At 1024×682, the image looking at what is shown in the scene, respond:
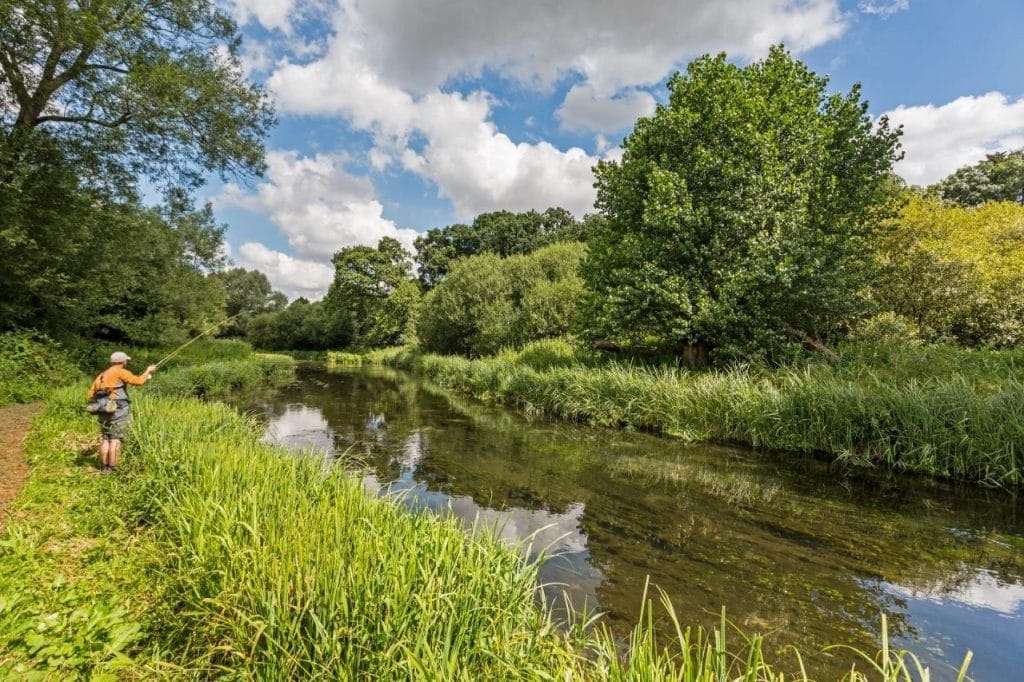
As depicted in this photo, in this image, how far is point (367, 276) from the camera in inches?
2228

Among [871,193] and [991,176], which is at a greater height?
[991,176]

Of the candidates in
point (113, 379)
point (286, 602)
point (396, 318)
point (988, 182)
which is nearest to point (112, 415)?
point (113, 379)

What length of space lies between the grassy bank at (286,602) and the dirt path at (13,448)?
4.42 feet

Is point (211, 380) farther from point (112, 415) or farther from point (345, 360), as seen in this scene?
point (345, 360)

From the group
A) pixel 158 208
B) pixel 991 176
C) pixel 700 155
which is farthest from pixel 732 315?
pixel 991 176

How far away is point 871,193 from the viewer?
49.4 feet

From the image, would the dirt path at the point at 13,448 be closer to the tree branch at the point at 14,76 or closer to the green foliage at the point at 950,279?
the tree branch at the point at 14,76

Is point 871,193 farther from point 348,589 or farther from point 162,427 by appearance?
point 162,427

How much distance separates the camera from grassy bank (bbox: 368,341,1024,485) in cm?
878

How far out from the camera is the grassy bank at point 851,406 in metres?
8.78

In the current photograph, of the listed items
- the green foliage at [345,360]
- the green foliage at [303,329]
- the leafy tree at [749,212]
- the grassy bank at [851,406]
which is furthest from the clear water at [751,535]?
the green foliage at [303,329]

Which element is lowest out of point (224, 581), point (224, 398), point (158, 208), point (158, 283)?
point (224, 398)

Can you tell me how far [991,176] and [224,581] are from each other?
5823cm

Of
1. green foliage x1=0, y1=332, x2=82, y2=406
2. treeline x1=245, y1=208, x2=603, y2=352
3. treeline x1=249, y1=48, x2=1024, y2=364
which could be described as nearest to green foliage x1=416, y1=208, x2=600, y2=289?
treeline x1=245, y1=208, x2=603, y2=352
